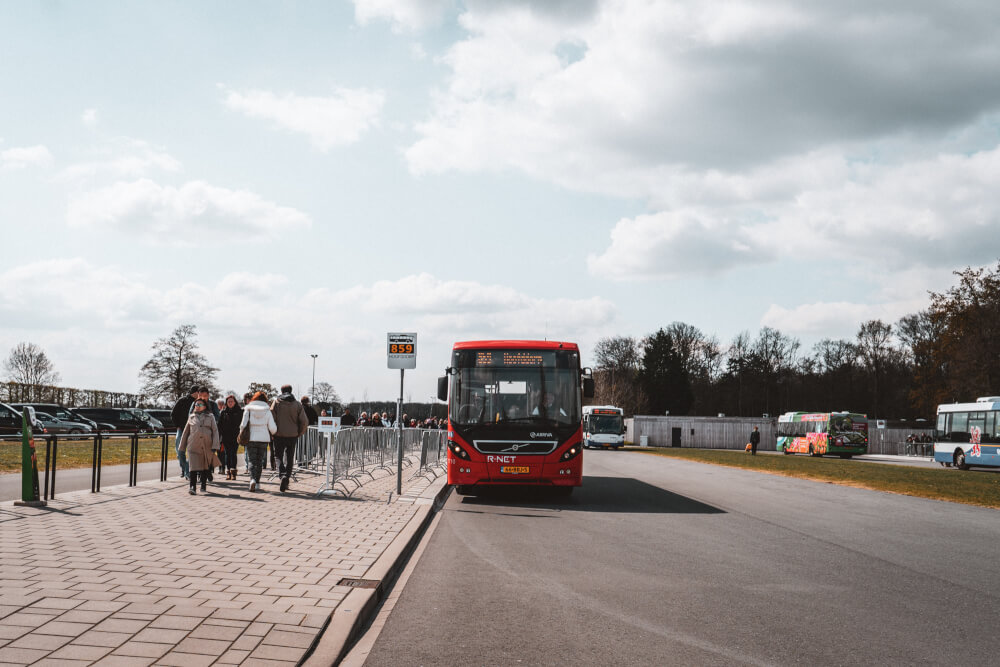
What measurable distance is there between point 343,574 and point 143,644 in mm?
2371

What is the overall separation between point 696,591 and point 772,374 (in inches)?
3438

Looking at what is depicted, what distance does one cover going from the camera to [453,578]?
24.4 ft

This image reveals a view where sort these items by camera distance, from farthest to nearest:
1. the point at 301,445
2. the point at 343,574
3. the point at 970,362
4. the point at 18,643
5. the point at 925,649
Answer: the point at 970,362 < the point at 301,445 < the point at 343,574 < the point at 925,649 < the point at 18,643

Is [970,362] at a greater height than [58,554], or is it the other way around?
[970,362]

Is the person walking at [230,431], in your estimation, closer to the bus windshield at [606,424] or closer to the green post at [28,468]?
the green post at [28,468]

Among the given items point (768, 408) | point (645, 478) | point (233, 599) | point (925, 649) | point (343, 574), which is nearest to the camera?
point (925, 649)

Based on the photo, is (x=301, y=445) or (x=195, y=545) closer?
(x=195, y=545)

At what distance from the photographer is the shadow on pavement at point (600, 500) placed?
46.3 ft

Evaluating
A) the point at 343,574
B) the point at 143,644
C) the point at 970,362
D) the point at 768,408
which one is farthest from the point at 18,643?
the point at 768,408

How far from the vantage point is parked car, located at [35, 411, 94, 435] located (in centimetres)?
4045

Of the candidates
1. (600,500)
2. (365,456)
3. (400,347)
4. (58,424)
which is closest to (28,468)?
(400,347)

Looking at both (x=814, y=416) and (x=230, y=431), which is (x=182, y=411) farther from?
(x=814, y=416)

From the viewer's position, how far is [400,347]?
15625 mm

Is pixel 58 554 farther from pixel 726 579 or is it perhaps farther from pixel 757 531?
pixel 757 531
